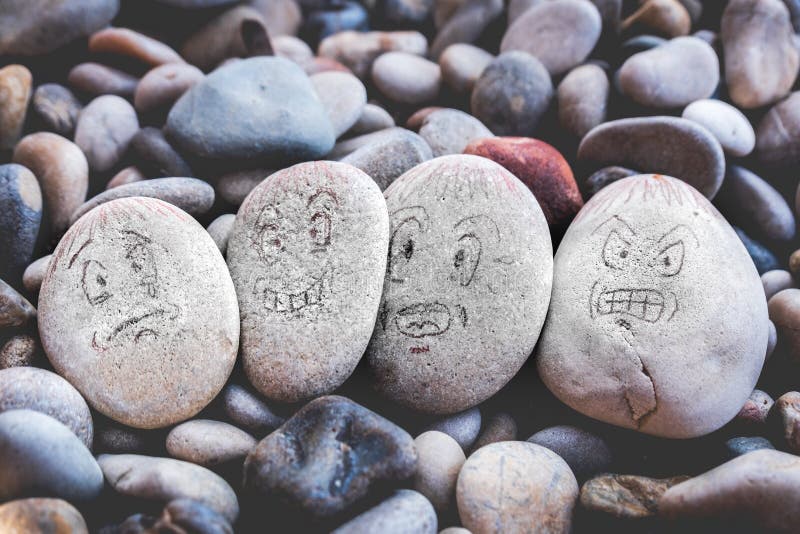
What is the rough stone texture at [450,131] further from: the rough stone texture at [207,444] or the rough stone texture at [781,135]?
the rough stone texture at [207,444]

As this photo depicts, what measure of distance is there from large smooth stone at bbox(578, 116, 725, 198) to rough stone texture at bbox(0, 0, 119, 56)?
1.74 metres

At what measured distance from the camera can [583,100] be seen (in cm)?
215

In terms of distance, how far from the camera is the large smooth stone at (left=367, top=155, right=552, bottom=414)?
156 cm

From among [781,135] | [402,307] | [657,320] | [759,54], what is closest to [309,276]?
[402,307]

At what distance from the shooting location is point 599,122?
2148mm

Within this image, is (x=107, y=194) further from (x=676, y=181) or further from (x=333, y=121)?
(x=676, y=181)

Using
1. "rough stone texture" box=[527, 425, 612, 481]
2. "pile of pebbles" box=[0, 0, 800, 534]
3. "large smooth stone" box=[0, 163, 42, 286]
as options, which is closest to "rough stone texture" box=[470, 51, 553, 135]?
"pile of pebbles" box=[0, 0, 800, 534]

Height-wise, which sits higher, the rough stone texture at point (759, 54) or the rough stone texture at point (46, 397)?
the rough stone texture at point (759, 54)

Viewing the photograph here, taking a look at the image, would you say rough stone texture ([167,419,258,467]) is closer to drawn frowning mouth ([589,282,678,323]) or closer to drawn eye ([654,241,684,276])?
drawn frowning mouth ([589,282,678,323])

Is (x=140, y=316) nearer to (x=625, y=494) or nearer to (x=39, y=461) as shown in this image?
(x=39, y=461)

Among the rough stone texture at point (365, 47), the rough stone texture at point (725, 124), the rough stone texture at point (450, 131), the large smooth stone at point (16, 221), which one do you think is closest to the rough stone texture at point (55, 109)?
the large smooth stone at point (16, 221)

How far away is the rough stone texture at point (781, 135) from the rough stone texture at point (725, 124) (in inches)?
4.5

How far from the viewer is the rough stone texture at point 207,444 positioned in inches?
55.5

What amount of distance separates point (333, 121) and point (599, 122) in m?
0.85
